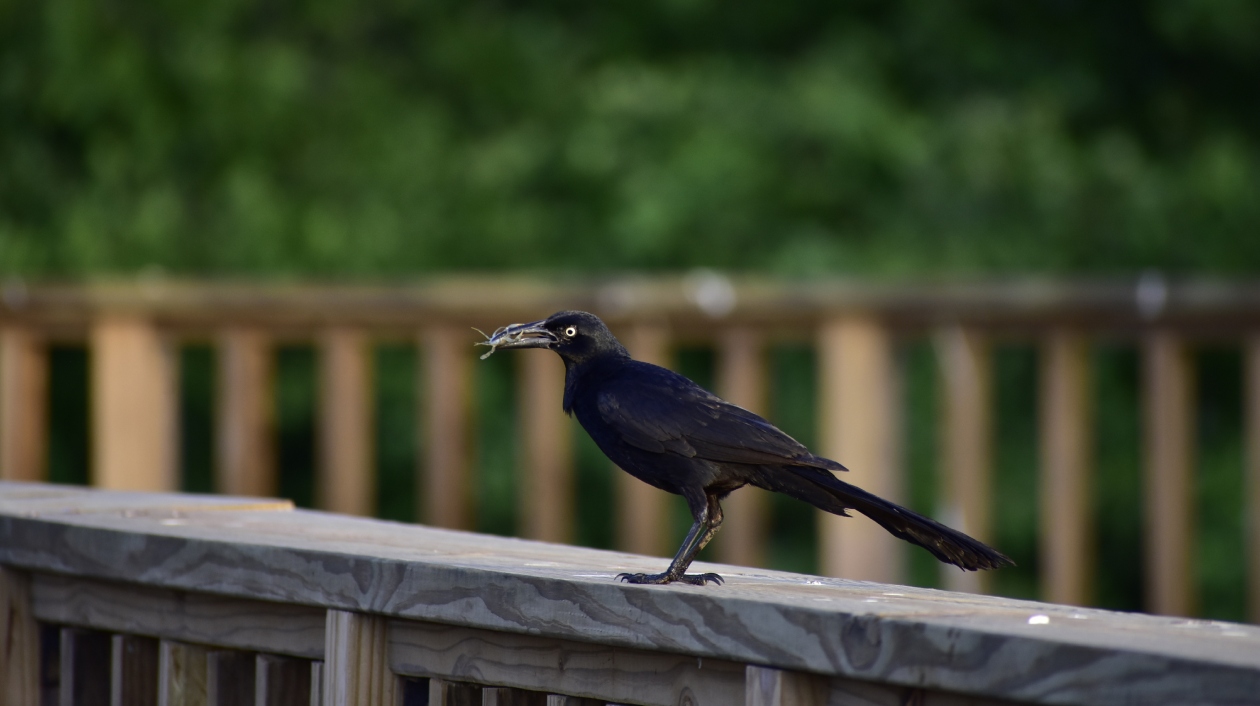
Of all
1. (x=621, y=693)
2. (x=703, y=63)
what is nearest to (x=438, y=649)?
(x=621, y=693)

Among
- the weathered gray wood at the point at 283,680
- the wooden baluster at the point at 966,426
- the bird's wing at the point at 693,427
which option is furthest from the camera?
the wooden baluster at the point at 966,426

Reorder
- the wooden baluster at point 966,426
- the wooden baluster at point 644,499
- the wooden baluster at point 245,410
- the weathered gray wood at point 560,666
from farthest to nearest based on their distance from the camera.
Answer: the wooden baluster at point 245,410, the wooden baluster at point 644,499, the wooden baluster at point 966,426, the weathered gray wood at point 560,666

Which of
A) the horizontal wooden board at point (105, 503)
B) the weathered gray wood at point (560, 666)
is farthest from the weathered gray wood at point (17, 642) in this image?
the weathered gray wood at point (560, 666)

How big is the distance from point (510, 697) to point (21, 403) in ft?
9.72

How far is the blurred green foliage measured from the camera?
6.17 m

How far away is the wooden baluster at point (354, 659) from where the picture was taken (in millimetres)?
1791

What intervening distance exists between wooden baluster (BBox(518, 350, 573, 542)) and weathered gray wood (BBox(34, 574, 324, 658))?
190 cm

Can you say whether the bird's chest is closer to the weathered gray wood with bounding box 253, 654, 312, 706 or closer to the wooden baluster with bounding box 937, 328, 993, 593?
the weathered gray wood with bounding box 253, 654, 312, 706

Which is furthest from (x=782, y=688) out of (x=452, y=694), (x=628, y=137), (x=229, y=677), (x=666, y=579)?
(x=628, y=137)

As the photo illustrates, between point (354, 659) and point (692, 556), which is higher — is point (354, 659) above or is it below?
below

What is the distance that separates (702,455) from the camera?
1.87m

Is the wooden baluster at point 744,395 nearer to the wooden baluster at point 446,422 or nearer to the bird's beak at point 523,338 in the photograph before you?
the wooden baluster at point 446,422

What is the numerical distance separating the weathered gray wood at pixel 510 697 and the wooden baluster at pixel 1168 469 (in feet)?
7.95

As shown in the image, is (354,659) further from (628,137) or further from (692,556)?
(628,137)
